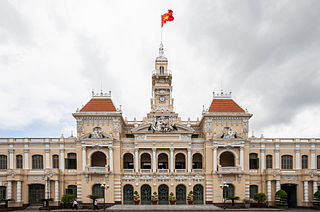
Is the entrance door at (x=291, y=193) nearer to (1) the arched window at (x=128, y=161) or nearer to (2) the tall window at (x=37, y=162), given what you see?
(1) the arched window at (x=128, y=161)

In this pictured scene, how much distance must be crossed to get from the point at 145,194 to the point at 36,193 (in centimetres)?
1765

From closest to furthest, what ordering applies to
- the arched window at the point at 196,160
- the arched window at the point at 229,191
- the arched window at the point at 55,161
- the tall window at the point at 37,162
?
the arched window at the point at 229,191, the tall window at the point at 37,162, the arched window at the point at 55,161, the arched window at the point at 196,160

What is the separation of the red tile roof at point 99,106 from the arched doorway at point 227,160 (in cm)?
2036

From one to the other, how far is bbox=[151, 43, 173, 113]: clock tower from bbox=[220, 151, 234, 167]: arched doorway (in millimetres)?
12364

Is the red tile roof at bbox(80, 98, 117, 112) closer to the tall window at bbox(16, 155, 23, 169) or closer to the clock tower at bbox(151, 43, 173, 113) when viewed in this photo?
the clock tower at bbox(151, 43, 173, 113)

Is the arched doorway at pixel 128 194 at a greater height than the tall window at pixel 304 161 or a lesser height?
lesser

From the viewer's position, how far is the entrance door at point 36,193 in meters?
49.6

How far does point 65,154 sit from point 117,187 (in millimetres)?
10278

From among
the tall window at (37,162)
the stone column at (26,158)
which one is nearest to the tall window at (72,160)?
the tall window at (37,162)

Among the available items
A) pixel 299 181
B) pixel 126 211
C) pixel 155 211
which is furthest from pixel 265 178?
pixel 126 211

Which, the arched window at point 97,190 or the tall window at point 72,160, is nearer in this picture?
the arched window at point 97,190

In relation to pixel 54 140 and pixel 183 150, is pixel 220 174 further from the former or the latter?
pixel 54 140

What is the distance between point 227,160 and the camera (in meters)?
53.8

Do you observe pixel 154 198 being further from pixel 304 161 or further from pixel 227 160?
pixel 304 161
